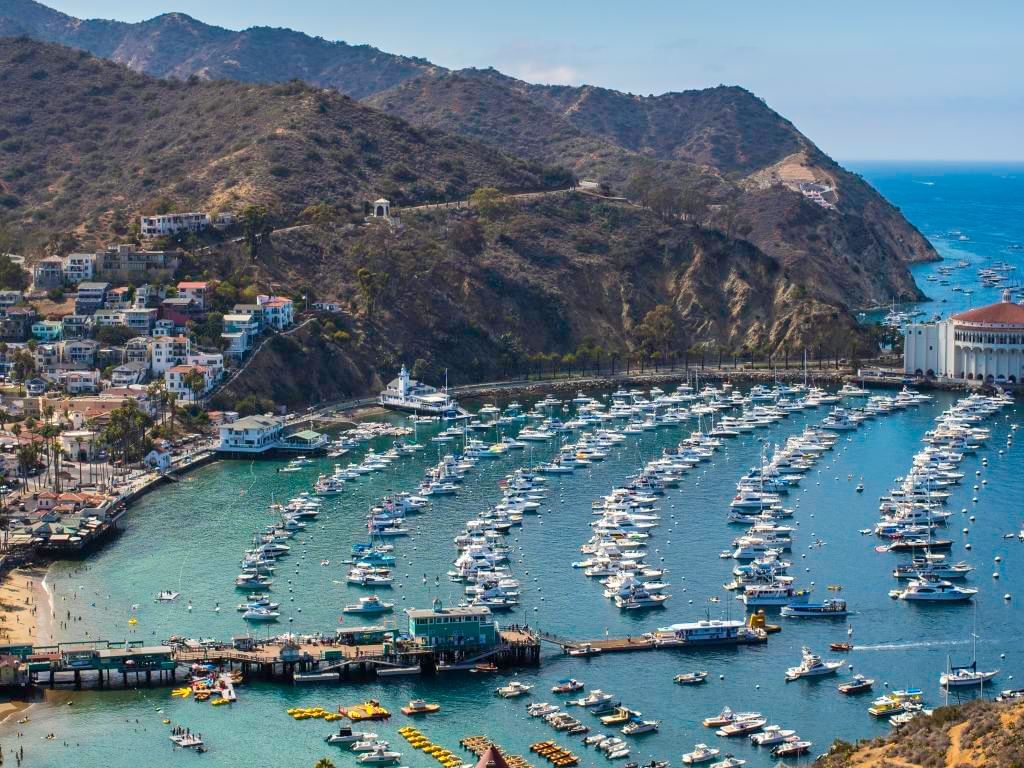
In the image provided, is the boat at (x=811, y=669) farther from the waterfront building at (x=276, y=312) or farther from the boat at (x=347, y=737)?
the waterfront building at (x=276, y=312)

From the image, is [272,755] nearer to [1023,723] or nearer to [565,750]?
[565,750]

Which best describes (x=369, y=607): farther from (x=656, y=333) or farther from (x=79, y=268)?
(x=656, y=333)

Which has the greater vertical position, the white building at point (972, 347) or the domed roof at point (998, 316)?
the domed roof at point (998, 316)

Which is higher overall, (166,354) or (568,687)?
(166,354)

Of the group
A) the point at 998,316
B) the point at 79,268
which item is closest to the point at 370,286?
the point at 79,268

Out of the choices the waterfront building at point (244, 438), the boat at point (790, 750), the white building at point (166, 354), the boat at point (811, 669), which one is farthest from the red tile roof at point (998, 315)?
the boat at point (790, 750)
